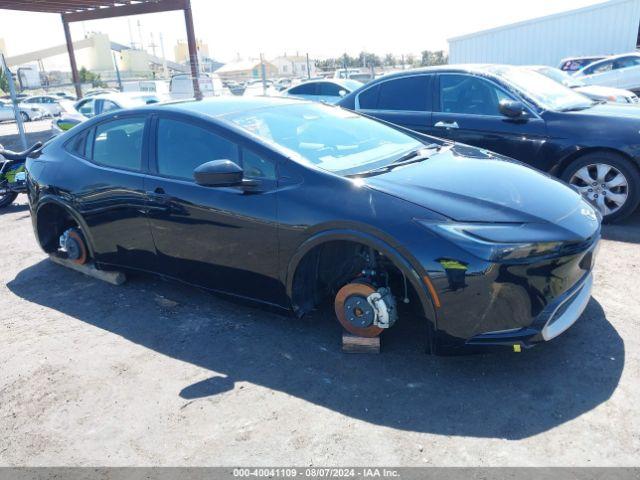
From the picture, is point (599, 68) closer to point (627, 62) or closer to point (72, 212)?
point (627, 62)

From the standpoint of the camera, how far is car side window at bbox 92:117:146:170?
4039mm

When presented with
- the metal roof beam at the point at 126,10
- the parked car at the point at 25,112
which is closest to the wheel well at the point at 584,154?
the metal roof beam at the point at 126,10

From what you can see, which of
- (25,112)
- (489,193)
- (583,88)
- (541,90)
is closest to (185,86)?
(583,88)

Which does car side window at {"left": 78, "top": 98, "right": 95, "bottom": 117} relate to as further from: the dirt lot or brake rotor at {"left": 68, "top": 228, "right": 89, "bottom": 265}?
the dirt lot

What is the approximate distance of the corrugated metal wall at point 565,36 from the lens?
74.4ft

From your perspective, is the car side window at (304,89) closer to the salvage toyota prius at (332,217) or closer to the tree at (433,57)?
the salvage toyota prius at (332,217)

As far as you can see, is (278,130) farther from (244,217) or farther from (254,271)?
(254,271)

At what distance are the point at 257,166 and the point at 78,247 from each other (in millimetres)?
2263

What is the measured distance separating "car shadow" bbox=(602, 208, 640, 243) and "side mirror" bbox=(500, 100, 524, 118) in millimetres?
1427

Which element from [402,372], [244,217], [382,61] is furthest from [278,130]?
[382,61]

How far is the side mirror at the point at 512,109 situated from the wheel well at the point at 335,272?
9.35 ft

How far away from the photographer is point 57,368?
3381mm

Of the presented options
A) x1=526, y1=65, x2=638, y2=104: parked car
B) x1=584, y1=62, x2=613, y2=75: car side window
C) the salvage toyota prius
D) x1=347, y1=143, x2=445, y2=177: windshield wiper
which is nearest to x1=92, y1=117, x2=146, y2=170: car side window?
the salvage toyota prius

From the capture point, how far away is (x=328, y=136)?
382 cm
